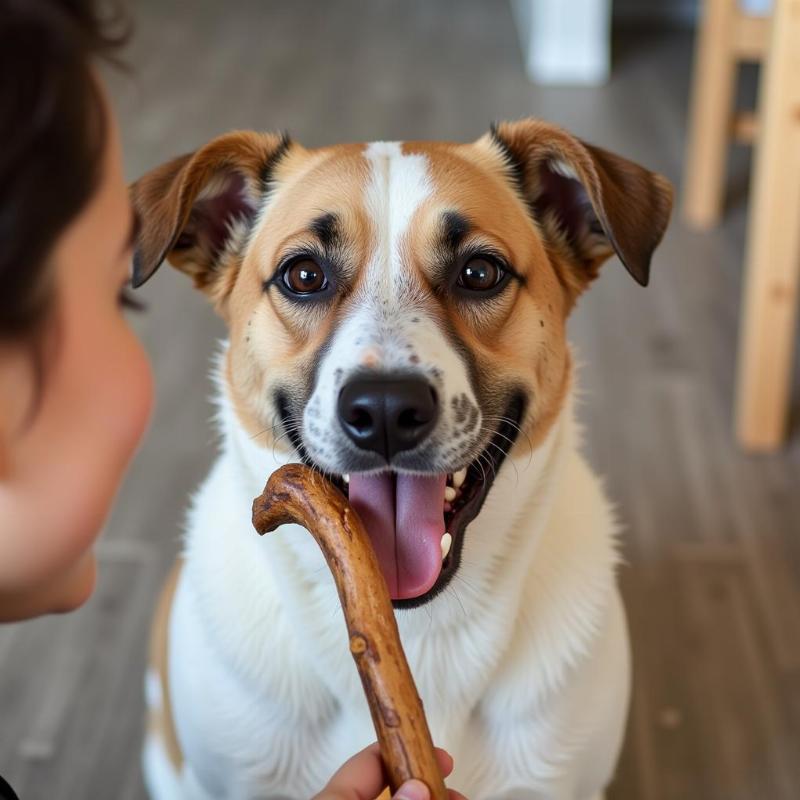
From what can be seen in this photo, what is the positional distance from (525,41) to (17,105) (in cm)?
368

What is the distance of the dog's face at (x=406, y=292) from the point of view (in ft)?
3.56

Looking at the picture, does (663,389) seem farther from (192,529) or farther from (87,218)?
(87,218)

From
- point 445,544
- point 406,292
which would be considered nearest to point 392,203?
point 406,292

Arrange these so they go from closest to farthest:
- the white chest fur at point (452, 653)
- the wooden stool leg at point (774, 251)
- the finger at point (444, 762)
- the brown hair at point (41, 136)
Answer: the brown hair at point (41, 136) < the finger at point (444, 762) < the white chest fur at point (452, 653) < the wooden stool leg at point (774, 251)

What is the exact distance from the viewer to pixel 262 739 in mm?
1259

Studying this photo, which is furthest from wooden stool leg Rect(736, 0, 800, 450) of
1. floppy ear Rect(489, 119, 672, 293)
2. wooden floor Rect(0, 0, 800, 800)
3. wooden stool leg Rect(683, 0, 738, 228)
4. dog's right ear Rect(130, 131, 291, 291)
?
dog's right ear Rect(130, 131, 291, 291)

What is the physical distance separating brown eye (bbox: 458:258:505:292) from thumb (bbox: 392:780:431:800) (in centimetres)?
54

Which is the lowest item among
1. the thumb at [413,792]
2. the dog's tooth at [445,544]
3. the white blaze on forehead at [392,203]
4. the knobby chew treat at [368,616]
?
the dog's tooth at [445,544]

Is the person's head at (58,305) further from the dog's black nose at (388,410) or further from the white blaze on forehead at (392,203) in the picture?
the white blaze on forehead at (392,203)

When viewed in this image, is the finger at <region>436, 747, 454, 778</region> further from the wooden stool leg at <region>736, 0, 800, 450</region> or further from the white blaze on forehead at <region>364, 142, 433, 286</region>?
the wooden stool leg at <region>736, 0, 800, 450</region>

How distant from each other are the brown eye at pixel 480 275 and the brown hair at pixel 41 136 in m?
0.50

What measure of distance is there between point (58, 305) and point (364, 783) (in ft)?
1.52

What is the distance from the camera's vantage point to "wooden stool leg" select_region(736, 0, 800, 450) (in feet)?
6.54

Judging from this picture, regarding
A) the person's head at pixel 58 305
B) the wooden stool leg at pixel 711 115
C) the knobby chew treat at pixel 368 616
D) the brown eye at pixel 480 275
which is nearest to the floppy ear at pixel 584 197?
the brown eye at pixel 480 275
